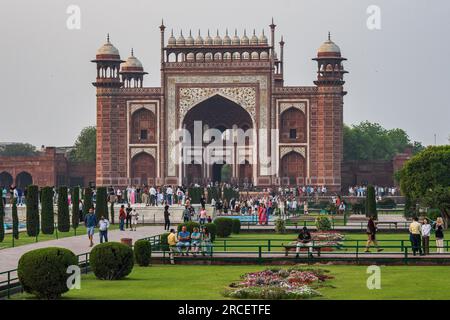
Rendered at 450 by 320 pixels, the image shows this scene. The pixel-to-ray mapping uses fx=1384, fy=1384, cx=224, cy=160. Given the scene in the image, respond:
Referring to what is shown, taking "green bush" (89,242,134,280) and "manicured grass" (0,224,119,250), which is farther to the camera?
"manicured grass" (0,224,119,250)

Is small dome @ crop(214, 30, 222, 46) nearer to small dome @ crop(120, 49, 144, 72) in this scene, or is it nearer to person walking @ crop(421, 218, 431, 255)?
small dome @ crop(120, 49, 144, 72)

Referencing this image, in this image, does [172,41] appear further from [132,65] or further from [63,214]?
[63,214]

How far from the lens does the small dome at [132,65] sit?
228 feet

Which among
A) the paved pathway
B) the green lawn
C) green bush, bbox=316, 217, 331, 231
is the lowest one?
the green lawn

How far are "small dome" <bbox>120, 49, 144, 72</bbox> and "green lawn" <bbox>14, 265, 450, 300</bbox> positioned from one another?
147ft

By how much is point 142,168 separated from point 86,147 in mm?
23497

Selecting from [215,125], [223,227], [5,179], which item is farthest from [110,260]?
[5,179]

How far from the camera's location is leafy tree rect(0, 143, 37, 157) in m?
103

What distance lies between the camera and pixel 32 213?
33.9 m

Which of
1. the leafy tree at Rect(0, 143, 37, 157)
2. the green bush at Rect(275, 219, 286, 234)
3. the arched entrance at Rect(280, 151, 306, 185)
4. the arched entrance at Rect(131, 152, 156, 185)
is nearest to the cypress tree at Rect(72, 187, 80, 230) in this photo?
the green bush at Rect(275, 219, 286, 234)

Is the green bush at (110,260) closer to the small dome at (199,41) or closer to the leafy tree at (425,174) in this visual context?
the leafy tree at (425,174)

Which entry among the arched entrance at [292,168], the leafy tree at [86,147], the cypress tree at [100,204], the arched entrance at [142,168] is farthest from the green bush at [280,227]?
the leafy tree at [86,147]
